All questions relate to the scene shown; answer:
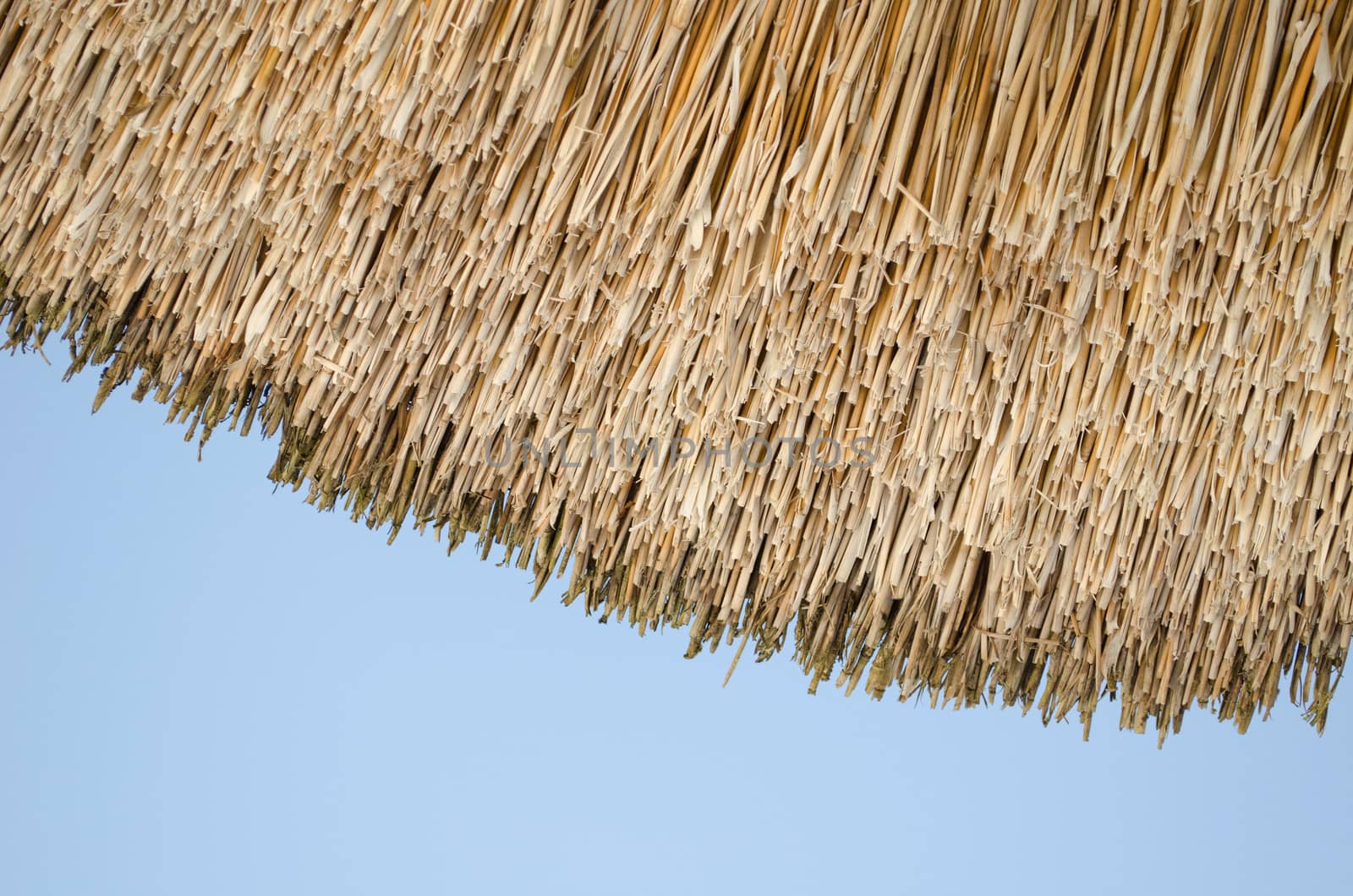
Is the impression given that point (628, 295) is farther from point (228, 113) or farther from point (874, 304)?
point (228, 113)

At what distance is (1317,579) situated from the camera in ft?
4.38

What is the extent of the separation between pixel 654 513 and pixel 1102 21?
705 mm

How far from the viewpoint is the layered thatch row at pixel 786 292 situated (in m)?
1.00

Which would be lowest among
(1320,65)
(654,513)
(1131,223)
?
(654,513)

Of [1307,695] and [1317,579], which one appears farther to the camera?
[1307,695]

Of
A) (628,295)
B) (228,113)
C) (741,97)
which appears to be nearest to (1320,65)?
(741,97)

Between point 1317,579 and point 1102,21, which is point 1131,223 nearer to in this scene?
point 1102,21

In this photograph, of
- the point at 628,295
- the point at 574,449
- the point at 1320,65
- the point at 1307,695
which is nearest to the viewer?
the point at 1320,65

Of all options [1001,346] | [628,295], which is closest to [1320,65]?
[1001,346]

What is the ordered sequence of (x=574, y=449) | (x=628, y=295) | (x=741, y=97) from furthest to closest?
(x=574, y=449) → (x=628, y=295) → (x=741, y=97)

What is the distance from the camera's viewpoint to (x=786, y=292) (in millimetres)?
1132

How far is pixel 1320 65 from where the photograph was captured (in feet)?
3.01

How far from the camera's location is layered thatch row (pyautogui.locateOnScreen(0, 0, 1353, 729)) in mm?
998

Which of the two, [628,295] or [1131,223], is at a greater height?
[1131,223]
